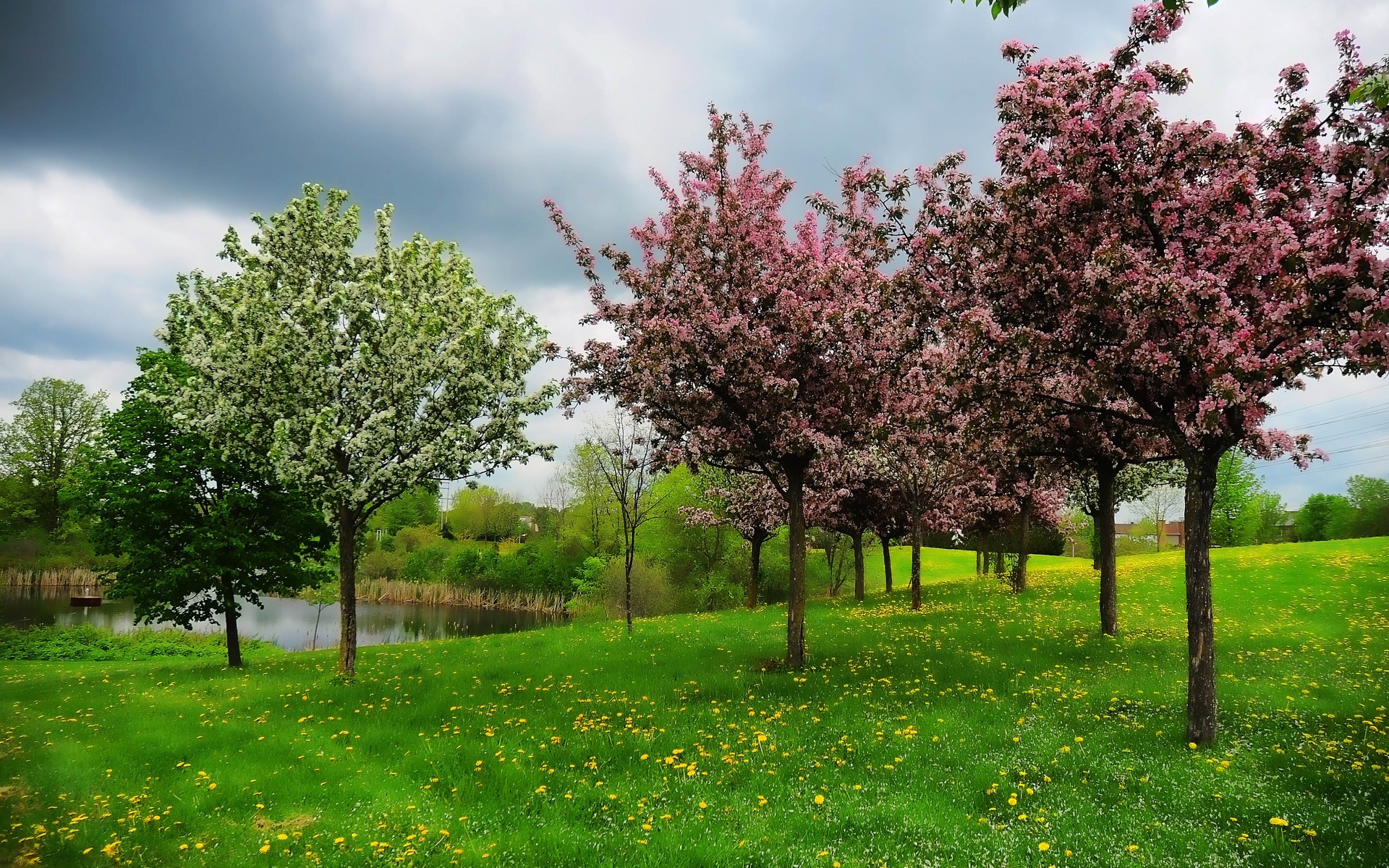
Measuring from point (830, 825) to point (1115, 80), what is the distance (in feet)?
40.8

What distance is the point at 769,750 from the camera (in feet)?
33.1

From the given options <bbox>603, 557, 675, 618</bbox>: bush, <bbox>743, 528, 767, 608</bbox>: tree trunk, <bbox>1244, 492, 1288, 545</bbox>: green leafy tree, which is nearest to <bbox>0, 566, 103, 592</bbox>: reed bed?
<bbox>603, 557, 675, 618</bbox>: bush

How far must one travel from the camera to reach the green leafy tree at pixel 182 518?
65.5 ft

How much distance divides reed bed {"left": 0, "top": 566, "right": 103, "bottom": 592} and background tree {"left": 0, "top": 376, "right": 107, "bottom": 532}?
3773mm

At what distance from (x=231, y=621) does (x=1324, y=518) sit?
4201 inches

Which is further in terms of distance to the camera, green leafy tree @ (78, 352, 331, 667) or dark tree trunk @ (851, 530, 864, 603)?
dark tree trunk @ (851, 530, 864, 603)

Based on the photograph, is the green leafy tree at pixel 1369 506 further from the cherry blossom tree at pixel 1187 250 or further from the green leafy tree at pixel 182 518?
the green leafy tree at pixel 182 518

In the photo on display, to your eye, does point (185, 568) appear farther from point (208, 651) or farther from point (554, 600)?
point (554, 600)

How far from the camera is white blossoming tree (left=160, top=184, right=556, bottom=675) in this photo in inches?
670

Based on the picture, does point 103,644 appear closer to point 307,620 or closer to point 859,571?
point 307,620

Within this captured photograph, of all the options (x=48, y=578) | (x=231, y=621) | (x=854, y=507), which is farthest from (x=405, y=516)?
(x=854, y=507)

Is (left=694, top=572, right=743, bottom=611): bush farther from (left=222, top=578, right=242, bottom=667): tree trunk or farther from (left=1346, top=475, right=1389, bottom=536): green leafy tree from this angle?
(left=1346, top=475, right=1389, bottom=536): green leafy tree

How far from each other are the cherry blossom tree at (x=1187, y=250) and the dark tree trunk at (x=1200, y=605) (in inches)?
1.1

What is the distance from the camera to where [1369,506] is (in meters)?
71.6
